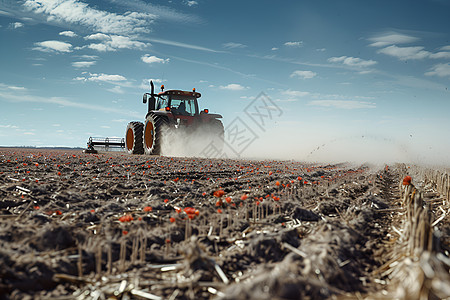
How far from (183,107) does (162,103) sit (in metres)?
1.44

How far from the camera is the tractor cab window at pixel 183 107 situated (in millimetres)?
18266

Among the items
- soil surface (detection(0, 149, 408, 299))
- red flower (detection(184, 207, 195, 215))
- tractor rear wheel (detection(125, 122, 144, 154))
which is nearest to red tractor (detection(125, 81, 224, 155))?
tractor rear wheel (detection(125, 122, 144, 154))

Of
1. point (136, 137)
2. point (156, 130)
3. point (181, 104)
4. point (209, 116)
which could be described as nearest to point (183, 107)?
point (181, 104)

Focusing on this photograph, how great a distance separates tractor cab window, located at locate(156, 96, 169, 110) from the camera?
1825 centimetres

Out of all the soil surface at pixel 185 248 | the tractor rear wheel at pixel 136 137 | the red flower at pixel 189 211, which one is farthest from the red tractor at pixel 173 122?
the red flower at pixel 189 211

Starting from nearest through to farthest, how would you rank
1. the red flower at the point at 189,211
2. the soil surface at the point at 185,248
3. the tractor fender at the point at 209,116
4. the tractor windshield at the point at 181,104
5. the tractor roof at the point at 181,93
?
the soil surface at the point at 185,248 < the red flower at the point at 189,211 < the tractor fender at the point at 209,116 < the tractor roof at the point at 181,93 < the tractor windshield at the point at 181,104

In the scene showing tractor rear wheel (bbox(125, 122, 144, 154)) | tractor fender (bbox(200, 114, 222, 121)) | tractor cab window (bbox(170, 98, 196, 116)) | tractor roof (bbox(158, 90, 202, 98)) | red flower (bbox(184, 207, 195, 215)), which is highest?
tractor roof (bbox(158, 90, 202, 98))

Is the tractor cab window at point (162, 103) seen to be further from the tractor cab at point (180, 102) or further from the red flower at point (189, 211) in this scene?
the red flower at point (189, 211)

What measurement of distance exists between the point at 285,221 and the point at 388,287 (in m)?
1.78

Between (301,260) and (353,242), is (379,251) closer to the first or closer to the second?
(353,242)

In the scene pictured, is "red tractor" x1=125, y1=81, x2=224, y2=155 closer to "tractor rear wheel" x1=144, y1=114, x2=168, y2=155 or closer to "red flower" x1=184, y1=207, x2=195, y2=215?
"tractor rear wheel" x1=144, y1=114, x2=168, y2=155

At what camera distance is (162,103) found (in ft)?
62.2

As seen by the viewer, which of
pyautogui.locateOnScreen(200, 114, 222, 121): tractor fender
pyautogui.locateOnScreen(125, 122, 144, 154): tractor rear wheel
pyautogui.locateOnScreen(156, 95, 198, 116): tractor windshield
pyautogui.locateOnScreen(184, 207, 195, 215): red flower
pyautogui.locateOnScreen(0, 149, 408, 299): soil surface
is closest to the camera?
pyautogui.locateOnScreen(0, 149, 408, 299): soil surface

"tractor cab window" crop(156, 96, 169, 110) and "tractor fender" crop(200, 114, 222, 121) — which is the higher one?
"tractor cab window" crop(156, 96, 169, 110)
